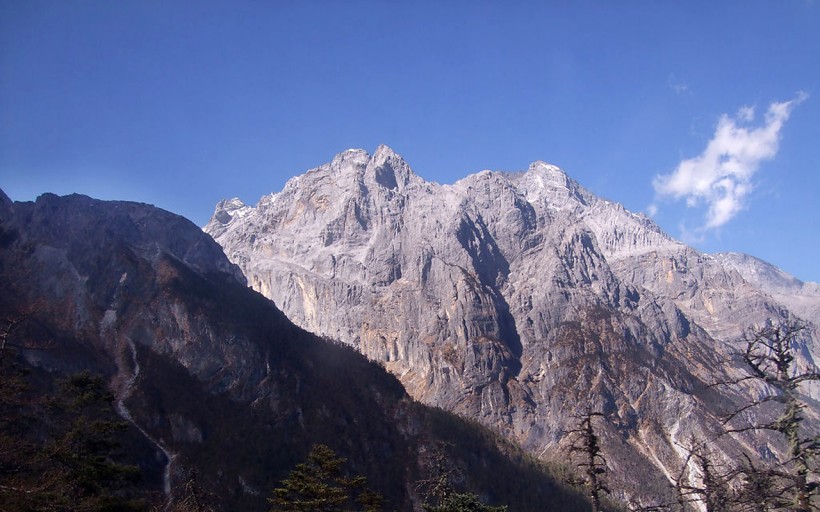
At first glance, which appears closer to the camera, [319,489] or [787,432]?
[787,432]

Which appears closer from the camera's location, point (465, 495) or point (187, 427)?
point (465, 495)

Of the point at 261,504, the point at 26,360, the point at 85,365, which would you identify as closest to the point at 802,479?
the point at 261,504

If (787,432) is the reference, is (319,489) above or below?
below

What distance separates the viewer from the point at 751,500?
17656 mm

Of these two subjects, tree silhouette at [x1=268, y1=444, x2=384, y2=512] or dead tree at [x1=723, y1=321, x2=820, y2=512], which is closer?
dead tree at [x1=723, y1=321, x2=820, y2=512]

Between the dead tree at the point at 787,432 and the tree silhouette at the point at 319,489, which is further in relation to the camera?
the tree silhouette at the point at 319,489

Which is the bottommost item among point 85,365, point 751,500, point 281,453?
point 751,500

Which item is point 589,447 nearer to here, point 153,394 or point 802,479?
point 802,479

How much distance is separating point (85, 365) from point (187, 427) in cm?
Answer: 3519

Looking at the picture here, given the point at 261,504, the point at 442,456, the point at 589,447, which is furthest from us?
the point at 261,504

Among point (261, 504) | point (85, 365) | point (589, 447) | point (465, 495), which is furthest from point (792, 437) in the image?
point (85, 365)

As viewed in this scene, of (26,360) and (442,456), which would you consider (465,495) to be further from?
(26,360)

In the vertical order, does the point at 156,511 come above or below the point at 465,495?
below

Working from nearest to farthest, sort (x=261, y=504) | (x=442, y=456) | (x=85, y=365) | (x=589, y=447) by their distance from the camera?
(x=589, y=447) → (x=442, y=456) → (x=261, y=504) → (x=85, y=365)
